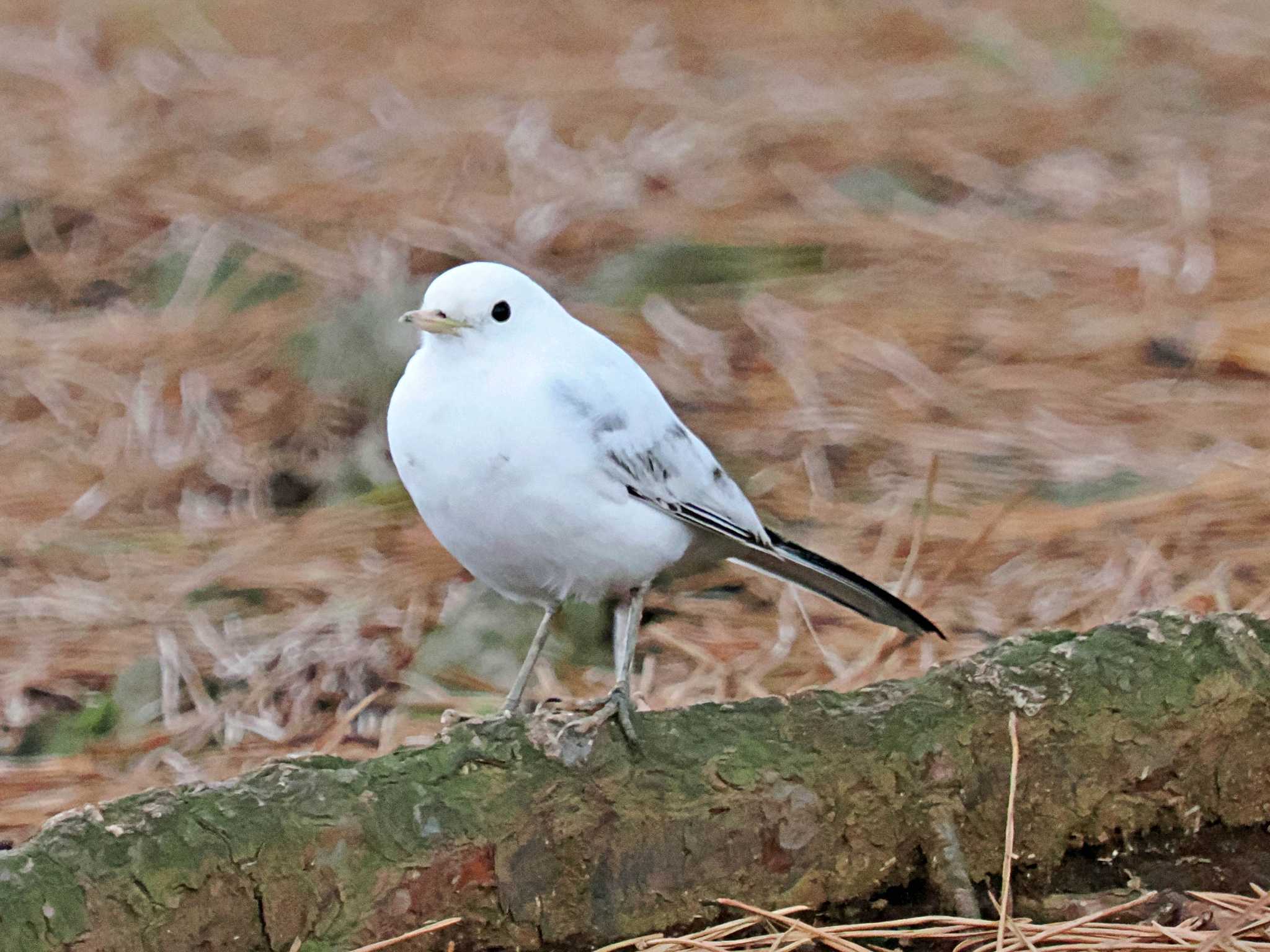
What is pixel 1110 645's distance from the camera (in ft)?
7.55

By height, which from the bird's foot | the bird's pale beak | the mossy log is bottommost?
the mossy log

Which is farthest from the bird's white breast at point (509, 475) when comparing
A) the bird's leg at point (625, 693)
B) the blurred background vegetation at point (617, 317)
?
the blurred background vegetation at point (617, 317)

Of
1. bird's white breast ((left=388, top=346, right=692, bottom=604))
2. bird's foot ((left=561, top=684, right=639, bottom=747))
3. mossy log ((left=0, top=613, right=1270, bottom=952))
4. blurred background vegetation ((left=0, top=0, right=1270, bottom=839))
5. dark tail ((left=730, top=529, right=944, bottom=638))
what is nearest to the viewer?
mossy log ((left=0, top=613, right=1270, bottom=952))

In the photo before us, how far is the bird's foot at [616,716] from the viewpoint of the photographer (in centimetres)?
205

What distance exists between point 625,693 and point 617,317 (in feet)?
8.53

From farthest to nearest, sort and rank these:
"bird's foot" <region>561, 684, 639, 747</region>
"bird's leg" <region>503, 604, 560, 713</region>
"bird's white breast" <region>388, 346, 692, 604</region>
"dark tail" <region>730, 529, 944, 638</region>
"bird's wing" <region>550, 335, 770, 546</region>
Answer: "dark tail" <region>730, 529, 944, 638</region>, "bird's leg" <region>503, 604, 560, 713</region>, "bird's wing" <region>550, 335, 770, 546</region>, "bird's white breast" <region>388, 346, 692, 604</region>, "bird's foot" <region>561, 684, 639, 747</region>

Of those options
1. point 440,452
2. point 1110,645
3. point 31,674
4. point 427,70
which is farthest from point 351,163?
point 1110,645

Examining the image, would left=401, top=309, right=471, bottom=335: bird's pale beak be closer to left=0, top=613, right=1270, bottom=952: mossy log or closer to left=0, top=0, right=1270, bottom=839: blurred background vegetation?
left=0, top=613, right=1270, bottom=952: mossy log

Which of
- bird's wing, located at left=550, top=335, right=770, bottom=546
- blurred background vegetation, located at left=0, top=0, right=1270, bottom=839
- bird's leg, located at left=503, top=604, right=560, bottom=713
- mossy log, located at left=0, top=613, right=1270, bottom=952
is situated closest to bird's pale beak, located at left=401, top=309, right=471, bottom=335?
bird's wing, located at left=550, top=335, right=770, bottom=546

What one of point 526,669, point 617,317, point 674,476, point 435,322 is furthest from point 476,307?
point 617,317

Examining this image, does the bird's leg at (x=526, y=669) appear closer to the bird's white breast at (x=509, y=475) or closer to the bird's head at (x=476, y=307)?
the bird's white breast at (x=509, y=475)

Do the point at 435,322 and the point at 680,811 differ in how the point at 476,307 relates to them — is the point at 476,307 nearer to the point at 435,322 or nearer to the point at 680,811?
the point at 435,322

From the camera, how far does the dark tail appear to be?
274 cm

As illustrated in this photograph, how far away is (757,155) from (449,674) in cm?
295
